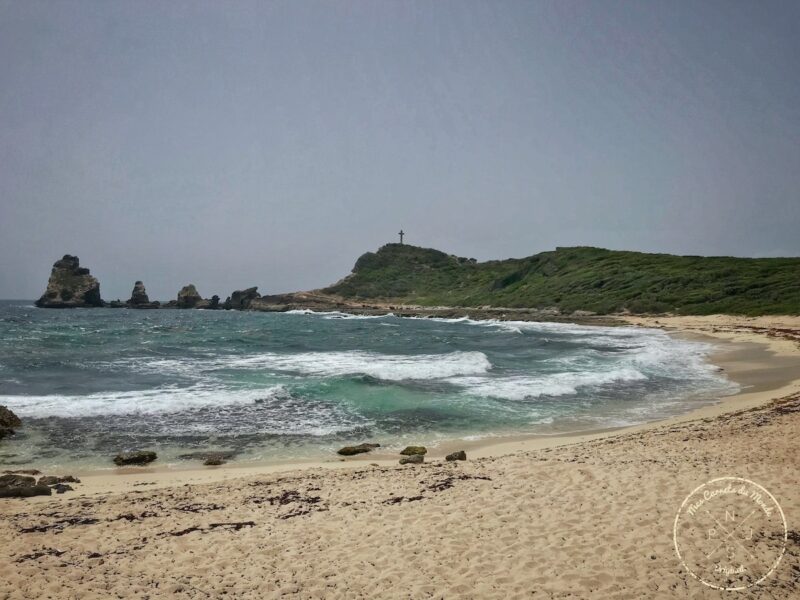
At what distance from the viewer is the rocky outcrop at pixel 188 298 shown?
13738 cm

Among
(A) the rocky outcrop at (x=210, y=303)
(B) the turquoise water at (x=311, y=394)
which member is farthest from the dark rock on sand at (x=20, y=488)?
(A) the rocky outcrop at (x=210, y=303)

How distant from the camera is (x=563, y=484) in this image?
29.9 ft

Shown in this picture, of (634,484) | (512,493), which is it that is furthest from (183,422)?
(634,484)

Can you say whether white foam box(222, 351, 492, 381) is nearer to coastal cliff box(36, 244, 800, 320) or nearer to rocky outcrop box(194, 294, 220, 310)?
coastal cliff box(36, 244, 800, 320)

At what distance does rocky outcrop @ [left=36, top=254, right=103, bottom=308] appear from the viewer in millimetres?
124375

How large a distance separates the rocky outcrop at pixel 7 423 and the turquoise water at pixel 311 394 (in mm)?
325

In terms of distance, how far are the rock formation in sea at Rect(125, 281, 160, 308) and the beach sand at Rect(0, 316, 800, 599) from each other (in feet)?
453

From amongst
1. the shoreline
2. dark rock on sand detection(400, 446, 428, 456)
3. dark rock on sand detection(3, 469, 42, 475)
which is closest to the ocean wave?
the shoreline

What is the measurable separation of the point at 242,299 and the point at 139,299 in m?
28.6

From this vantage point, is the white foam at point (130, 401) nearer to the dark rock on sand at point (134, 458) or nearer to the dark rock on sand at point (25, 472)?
the dark rock on sand at point (134, 458)

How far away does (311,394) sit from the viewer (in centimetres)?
1984

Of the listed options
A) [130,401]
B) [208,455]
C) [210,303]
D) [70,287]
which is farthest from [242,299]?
[208,455]

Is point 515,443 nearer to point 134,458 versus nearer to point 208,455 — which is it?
point 208,455

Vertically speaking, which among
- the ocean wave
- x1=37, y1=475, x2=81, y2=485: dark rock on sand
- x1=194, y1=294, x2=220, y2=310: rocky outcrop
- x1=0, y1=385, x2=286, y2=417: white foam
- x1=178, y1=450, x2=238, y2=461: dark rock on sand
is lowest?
x1=178, y1=450, x2=238, y2=461: dark rock on sand
